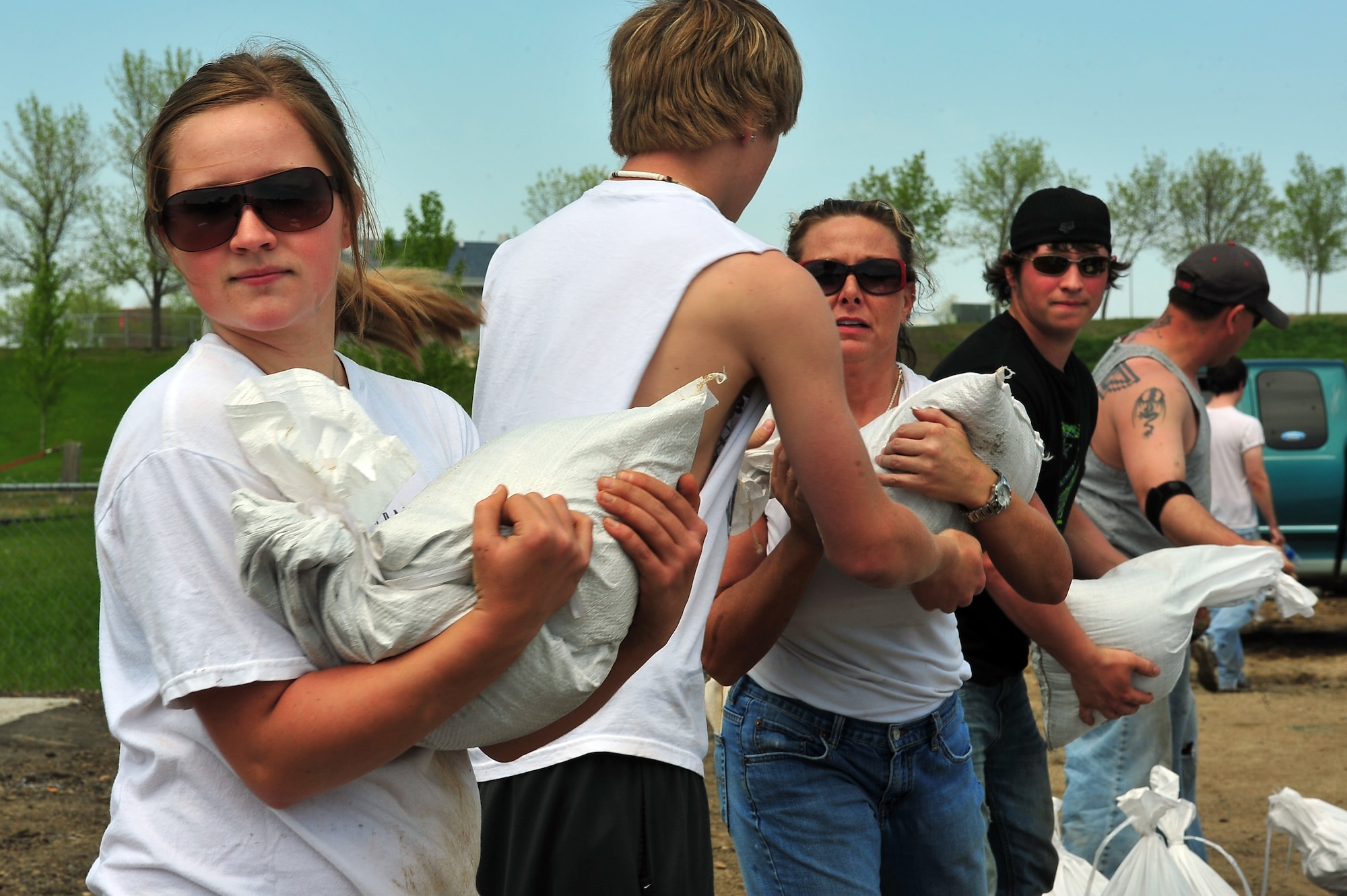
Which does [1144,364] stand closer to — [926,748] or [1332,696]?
[926,748]

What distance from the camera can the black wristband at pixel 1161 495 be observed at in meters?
3.74

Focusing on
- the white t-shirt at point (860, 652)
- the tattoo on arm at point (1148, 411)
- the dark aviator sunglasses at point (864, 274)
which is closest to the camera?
the white t-shirt at point (860, 652)

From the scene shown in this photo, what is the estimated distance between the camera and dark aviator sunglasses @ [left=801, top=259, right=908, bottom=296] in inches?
104

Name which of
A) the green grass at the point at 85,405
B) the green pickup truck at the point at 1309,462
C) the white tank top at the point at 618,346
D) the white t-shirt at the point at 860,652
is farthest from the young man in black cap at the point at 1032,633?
the green grass at the point at 85,405

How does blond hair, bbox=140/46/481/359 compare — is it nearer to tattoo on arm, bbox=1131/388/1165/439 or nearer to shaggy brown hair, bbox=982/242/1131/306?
shaggy brown hair, bbox=982/242/1131/306

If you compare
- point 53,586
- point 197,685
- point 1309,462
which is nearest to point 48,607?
point 53,586

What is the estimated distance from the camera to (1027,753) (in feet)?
10.2

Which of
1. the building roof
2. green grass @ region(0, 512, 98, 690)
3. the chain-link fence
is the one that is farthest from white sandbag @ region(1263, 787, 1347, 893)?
the building roof

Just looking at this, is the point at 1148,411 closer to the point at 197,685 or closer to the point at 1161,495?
the point at 1161,495

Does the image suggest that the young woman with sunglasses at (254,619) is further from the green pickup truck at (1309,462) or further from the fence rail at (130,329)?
the fence rail at (130,329)

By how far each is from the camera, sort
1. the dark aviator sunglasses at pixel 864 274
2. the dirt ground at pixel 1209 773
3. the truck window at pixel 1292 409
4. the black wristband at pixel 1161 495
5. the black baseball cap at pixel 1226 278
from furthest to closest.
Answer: the truck window at pixel 1292 409
the dirt ground at pixel 1209 773
the black baseball cap at pixel 1226 278
the black wristband at pixel 1161 495
the dark aviator sunglasses at pixel 864 274

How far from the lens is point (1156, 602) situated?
120 inches

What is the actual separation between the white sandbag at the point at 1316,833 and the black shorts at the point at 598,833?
250 centimetres

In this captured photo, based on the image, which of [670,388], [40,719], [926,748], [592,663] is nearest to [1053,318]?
[926,748]
